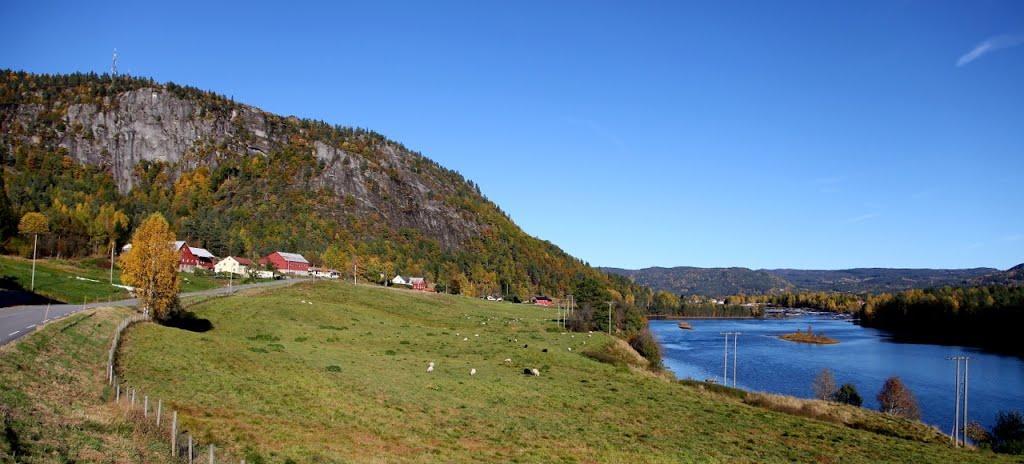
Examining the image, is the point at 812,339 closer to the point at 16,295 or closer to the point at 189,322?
the point at 189,322

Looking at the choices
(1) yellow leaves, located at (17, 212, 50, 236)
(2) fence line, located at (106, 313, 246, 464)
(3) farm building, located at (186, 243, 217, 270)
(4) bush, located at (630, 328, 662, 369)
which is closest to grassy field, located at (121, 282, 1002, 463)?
(2) fence line, located at (106, 313, 246, 464)

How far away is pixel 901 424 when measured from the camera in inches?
1828

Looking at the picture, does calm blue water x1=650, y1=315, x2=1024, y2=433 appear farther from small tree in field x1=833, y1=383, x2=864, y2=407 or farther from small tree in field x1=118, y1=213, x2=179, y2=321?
small tree in field x1=118, y1=213, x2=179, y2=321

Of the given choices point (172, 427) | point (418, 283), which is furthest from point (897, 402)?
point (418, 283)

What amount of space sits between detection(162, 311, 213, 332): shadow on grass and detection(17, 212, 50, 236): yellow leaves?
79542 mm

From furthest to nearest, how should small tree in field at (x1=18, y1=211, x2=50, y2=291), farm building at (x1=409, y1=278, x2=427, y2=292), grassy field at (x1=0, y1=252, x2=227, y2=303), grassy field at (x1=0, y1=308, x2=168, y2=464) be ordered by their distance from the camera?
1. farm building at (x1=409, y1=278, x2=427, y2=292)
2. small tree in field at (x1=18, y1=211, x2=50, y2=291)
3. grassy field at (x1=0, y1=252, x2=227, y2=303)
4. grassy field at (x1=0, y1=308, x2=168, y2=464)

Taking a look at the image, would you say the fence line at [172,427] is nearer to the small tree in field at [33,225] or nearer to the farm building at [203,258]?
the small tree in field at [33,225]

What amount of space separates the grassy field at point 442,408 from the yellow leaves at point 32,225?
248 feet

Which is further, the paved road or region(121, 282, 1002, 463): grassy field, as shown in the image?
the paved road

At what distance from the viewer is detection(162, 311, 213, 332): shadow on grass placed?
175 ft

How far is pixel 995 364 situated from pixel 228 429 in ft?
386

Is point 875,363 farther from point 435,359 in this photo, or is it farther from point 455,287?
point 455,287

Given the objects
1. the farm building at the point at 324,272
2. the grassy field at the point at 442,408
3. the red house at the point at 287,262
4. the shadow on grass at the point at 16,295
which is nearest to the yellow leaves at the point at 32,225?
the red house at the point at 287,262

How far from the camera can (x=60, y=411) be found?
69.6 feet
